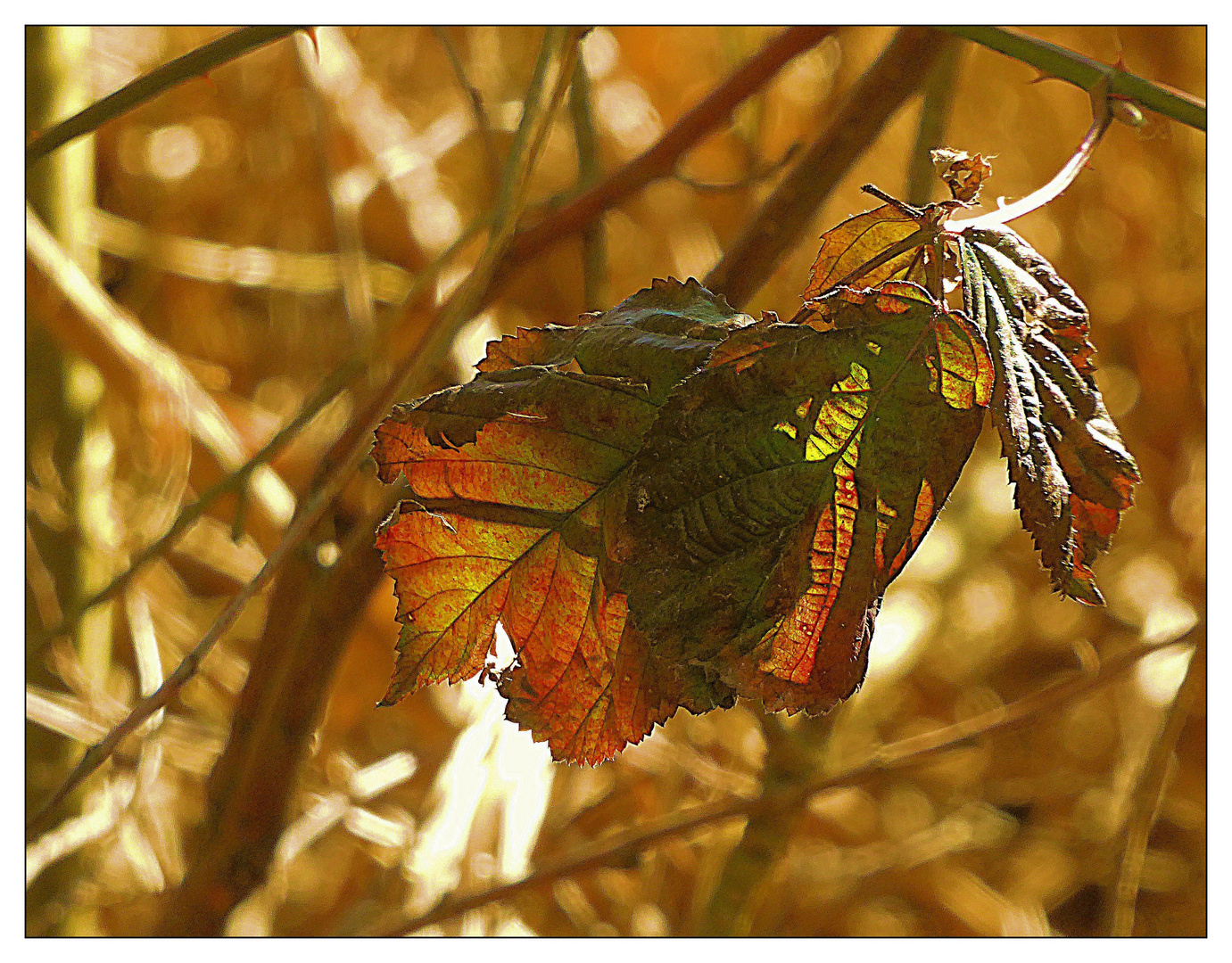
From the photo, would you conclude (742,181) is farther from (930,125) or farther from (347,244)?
(347,244)

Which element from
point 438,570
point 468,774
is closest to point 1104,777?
point 468,774

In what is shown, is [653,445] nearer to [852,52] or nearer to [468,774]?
[468,774]

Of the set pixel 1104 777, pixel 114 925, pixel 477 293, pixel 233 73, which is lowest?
pixel 1104 777

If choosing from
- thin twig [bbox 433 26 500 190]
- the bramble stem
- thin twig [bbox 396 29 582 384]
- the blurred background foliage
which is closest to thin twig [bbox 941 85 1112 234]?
the bramble stem

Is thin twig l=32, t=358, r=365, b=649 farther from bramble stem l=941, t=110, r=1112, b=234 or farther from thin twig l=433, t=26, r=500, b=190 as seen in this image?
bramble stem l=941, t=110, r=1112, b=234

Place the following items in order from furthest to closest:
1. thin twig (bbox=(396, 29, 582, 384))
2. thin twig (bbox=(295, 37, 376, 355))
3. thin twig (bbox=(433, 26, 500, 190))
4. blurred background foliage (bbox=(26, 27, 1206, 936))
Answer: blurred background foliage (bbox=(26, 27, 1206, 936)) → thin twig (bbox=(295, 37, 376, 355)) → thin twig (bbox=(433, 26, 500, 190)) → thin twig (bbox=(396, 29, 582, 384))

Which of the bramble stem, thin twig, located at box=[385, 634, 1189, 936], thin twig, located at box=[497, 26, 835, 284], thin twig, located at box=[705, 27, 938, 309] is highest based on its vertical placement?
thin twig, located at box=[497, 26, 835, 284]

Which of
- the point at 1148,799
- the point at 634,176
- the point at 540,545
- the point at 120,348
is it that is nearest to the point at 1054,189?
the point at 540,545
